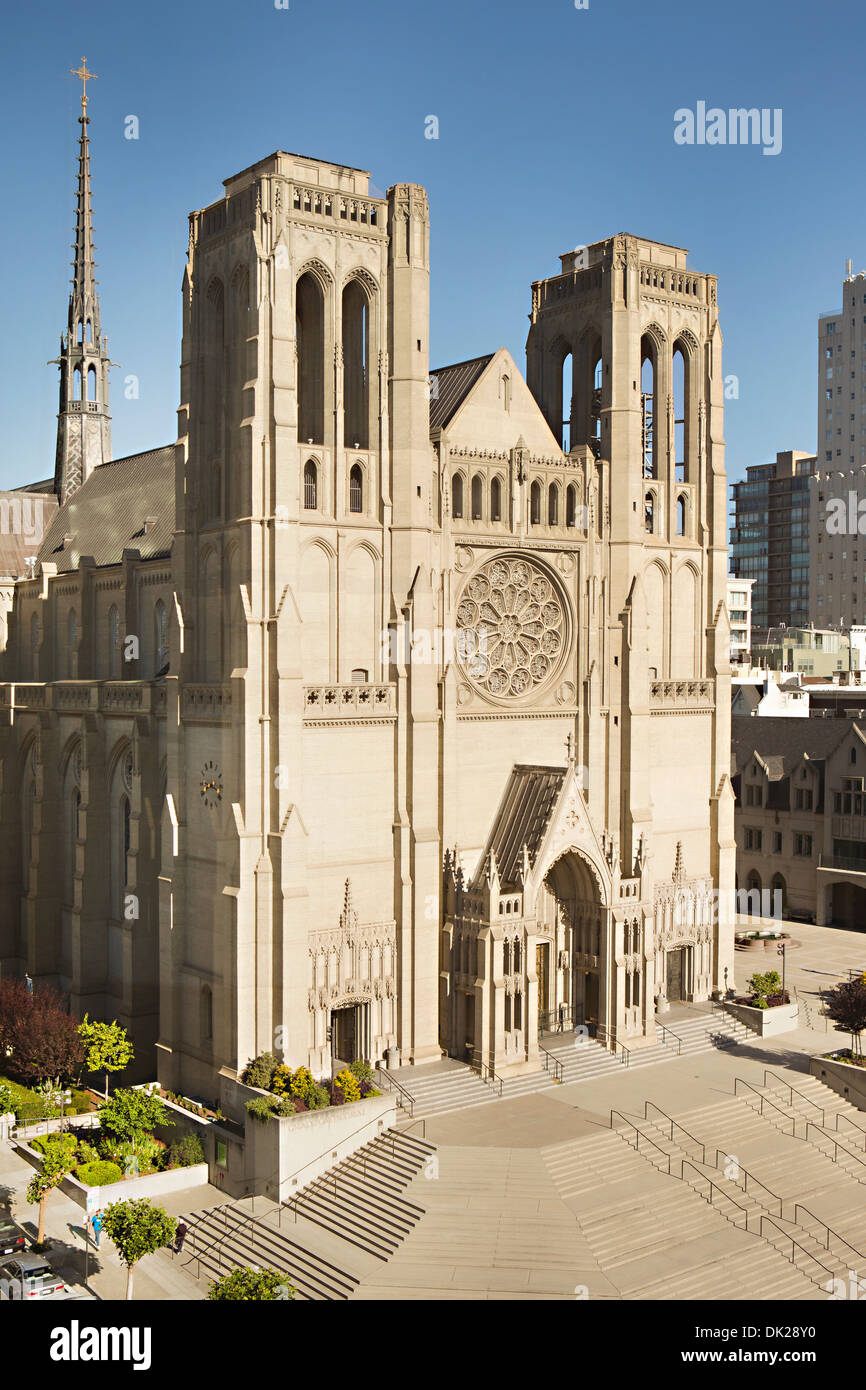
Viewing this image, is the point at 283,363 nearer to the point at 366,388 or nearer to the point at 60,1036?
the point at 366,388

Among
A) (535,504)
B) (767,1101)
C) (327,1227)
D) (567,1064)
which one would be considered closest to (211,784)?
(327,1227)

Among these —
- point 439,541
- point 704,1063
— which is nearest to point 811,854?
point 704,1063

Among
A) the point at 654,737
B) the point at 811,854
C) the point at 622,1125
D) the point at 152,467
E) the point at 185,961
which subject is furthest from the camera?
the point at 811,854

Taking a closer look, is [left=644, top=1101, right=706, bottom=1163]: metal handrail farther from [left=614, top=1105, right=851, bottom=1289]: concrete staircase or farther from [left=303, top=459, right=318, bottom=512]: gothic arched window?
[left=303, top=459, right=318, bottom=512]: gothic arched window

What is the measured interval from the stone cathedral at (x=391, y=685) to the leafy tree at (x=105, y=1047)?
1410 millimetres

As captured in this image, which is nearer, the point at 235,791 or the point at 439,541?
the point at 235,791

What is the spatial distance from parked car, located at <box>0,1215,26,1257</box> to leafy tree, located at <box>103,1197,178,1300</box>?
12.4 feet

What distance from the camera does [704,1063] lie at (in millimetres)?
49469

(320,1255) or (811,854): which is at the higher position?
(811,854)

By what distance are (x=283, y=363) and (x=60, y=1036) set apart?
24172mm

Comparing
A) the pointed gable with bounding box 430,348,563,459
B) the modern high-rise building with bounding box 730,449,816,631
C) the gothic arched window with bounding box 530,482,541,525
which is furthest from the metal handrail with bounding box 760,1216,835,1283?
the modern high-rise building with bounding box 730,449,816,631

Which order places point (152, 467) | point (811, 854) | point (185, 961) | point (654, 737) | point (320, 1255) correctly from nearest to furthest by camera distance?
point (320, 1255)
point (185, 961)
point (654, 737)
point (152, 467)
point (811, 854)

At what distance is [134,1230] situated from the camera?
3384 cm

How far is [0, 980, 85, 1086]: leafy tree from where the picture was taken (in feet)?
154
